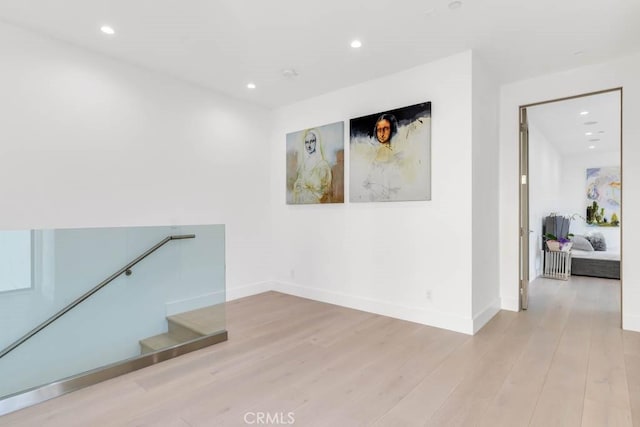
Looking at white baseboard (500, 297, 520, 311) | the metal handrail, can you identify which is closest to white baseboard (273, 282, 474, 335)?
white baseboard (500, 297, 520, 311)

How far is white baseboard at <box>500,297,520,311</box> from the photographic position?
4.14m

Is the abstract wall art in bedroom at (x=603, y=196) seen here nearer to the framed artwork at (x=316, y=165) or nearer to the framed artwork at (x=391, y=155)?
the framed artwork at (x=391, y=155)

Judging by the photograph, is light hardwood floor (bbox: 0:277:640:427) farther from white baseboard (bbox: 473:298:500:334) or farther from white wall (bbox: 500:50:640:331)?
white wall (bbox: 500:50:640:331)

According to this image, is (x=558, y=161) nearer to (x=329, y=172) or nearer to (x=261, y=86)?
(x=329, y=172)

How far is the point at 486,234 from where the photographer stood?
385 cm

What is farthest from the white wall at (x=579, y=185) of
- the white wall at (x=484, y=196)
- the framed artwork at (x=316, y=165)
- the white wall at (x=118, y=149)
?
the white wall at (x=118, y=149)

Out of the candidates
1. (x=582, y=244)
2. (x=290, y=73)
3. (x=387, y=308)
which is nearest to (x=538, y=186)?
(x=582, y=244)

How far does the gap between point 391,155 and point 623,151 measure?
2421 mm

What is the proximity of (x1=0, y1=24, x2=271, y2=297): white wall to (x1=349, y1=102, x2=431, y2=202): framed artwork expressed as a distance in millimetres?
1742

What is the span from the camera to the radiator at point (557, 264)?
6367mm

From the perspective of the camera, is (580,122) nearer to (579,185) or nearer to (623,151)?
(623,151)

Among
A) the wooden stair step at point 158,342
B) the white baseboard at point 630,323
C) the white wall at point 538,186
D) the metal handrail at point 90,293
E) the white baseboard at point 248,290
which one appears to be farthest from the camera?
the white wall at point 538,186

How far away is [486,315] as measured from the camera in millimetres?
3750

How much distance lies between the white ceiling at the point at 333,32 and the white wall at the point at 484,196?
1.06ft
